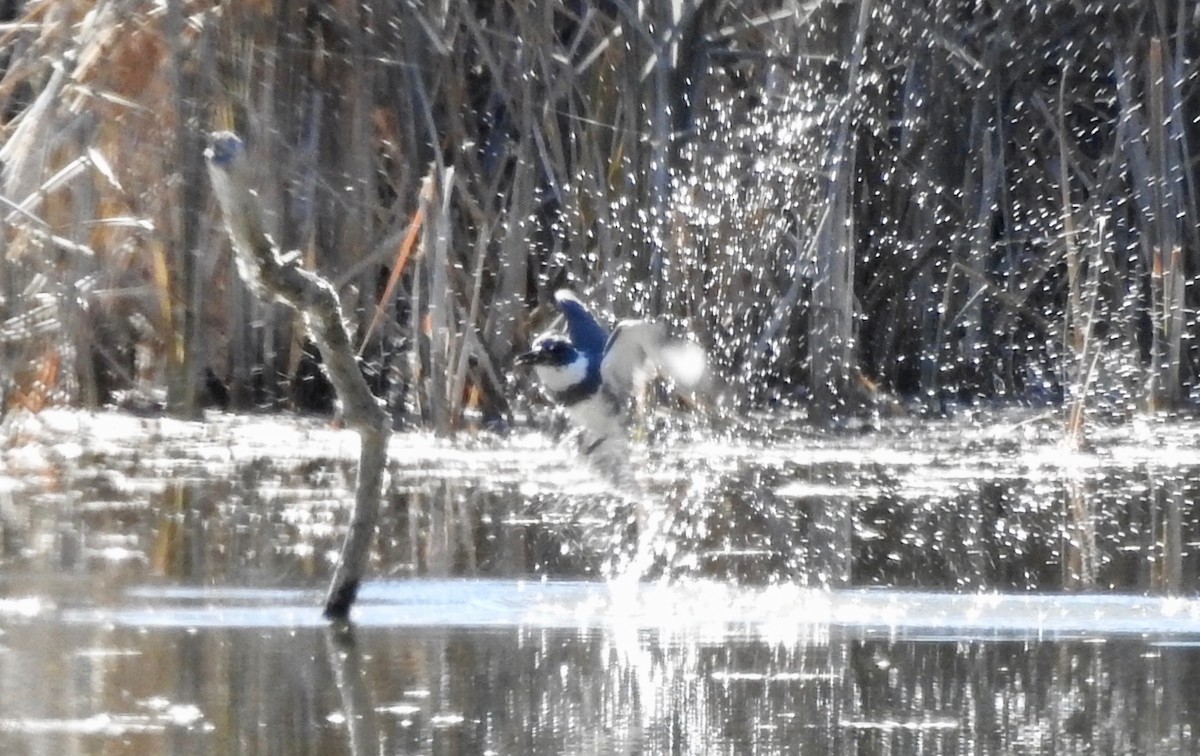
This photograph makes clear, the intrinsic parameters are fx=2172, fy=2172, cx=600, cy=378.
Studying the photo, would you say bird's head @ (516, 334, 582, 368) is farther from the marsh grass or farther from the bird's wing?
the marsh grass

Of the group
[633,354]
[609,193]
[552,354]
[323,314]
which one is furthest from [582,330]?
[323,314]

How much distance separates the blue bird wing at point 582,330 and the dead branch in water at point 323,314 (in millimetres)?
1706

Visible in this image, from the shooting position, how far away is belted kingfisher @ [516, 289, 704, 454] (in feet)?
15.6

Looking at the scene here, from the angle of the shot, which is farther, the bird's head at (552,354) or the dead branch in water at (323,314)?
the bird's head at (552,354)

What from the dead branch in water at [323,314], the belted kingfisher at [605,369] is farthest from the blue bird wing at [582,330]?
the dead branch in water at [323,314]

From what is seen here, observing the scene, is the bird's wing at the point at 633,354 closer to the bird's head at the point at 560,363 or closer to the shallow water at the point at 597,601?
the bird's head at the point at 560,363

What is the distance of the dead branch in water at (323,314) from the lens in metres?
2.83

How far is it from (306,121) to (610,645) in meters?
3.36

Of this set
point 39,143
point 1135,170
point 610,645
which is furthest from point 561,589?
point 1135,170

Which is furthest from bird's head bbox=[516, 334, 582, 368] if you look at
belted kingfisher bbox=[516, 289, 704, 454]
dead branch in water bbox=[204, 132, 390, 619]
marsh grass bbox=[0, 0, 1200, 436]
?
dead branch in water bbox=[204, 132, 390, 619]

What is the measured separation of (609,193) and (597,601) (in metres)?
2.82

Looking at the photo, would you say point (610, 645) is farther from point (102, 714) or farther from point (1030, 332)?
point (1030, 332)

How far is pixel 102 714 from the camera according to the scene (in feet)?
8.56

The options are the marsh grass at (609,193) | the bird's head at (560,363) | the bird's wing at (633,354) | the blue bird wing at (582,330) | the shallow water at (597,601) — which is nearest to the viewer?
the shallow water at (597,601)
